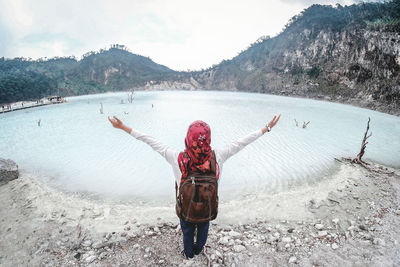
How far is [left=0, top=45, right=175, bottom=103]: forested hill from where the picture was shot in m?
59.5

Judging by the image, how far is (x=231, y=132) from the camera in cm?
1379

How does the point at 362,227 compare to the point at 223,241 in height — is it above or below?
above

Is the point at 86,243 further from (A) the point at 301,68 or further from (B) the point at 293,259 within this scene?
(A) the point at 301,68

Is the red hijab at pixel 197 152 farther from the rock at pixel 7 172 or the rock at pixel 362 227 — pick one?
the rock at pixel 7 172

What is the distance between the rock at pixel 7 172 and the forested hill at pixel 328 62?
3917 cm

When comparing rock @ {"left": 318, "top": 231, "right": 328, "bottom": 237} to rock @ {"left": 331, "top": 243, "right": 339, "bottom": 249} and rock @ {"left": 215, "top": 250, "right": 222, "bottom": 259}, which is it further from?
rock @ {"left": 215, "top": 250, "right": 222, "bottom": 259}

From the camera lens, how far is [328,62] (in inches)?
2272

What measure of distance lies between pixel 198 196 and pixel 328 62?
2831 inches

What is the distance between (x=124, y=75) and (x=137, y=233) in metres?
119

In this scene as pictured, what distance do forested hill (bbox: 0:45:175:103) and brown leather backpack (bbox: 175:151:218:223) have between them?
64.2 m

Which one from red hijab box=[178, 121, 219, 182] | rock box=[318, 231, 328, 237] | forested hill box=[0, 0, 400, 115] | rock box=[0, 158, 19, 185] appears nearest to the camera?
red hijab box=[178, 121, 219, 182]

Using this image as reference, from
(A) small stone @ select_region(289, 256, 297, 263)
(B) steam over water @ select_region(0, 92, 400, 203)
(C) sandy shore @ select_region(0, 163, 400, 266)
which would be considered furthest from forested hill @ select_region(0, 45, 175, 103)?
Result: (A) small stone @ select_region(289, 256, 297, 263)

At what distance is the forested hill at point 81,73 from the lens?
59.5 meters

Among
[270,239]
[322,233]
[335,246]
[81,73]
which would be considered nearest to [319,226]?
[322,233]
